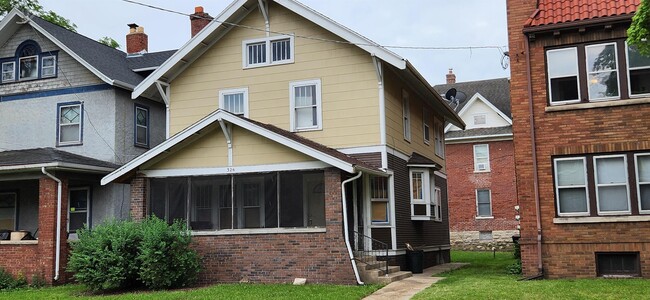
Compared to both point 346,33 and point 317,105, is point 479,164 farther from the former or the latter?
point 346,33

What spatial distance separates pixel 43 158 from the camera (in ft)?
62.1

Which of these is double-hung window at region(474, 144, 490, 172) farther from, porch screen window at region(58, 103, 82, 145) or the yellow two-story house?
porch screen window at region(58, 103, 82, 145)

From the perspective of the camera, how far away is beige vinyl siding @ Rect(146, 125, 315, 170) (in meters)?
16.2

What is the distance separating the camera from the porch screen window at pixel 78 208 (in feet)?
69.9

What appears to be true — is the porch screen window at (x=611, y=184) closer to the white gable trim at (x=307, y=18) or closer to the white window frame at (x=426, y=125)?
the white gable trim at (x=307, y=18)

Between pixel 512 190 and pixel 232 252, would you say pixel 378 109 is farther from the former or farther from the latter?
pixel 512 190

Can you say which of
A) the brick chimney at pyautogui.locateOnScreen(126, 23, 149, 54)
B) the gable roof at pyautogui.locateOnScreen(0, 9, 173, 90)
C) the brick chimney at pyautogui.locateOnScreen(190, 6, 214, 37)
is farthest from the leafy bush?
the brick chimney at pyautogui.locateOnScreen(126, 23, 149, 54)

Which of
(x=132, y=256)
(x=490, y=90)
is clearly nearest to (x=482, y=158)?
(x=490, y=90)

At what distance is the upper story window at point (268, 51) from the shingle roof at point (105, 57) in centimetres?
480

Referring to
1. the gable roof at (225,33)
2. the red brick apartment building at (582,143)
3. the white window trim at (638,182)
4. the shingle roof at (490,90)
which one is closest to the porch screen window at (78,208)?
the gable roof at (225,33)

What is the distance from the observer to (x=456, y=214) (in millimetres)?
36594

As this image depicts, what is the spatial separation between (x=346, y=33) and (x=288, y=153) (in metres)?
3.96

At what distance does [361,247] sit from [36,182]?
1109 centimetres

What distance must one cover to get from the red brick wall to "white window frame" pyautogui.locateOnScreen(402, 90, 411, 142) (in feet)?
52.9
